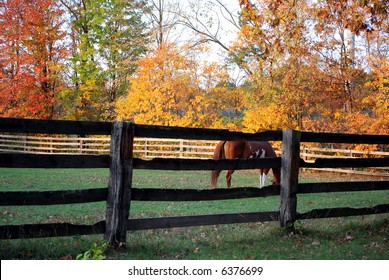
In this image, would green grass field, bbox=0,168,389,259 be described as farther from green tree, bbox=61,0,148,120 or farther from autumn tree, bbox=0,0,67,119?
green tree, bbox=61,0,148,120

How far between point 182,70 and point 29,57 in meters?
10.8

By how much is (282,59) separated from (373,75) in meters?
5.01

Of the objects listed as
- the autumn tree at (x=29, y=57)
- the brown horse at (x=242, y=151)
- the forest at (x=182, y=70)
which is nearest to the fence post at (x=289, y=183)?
the brown horse at (x=242, y=151)

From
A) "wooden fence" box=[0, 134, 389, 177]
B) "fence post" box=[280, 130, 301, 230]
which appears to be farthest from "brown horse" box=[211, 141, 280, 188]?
"fence post" box=[280, 130, 301, 230]

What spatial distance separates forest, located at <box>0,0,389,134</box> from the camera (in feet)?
76.2

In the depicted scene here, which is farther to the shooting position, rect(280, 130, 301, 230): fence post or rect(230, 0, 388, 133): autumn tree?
rect(230, 0, 388, 133): autumn tree

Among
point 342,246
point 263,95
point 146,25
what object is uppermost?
point 146,25

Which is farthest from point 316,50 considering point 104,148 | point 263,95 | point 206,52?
point 104,148

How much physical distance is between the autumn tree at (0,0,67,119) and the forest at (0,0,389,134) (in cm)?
7

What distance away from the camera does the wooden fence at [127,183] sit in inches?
220

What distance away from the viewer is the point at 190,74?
3125 centimetres

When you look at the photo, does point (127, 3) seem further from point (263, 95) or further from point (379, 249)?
point (379, 249)

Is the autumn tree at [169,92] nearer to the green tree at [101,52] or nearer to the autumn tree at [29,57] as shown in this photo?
the green tree at [101,52]

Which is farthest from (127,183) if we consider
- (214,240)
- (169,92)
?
(169,92)
